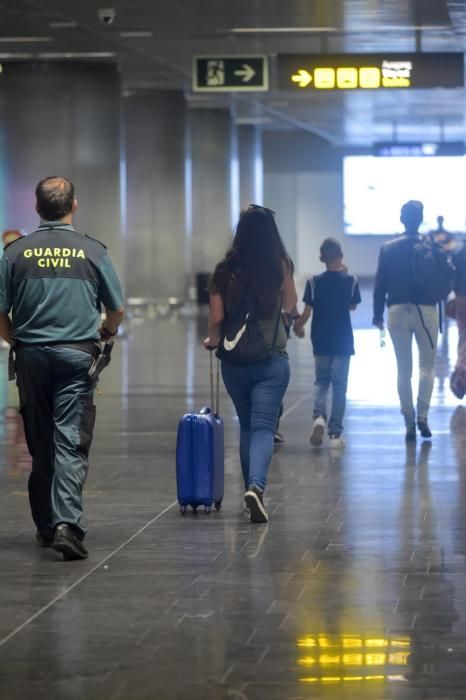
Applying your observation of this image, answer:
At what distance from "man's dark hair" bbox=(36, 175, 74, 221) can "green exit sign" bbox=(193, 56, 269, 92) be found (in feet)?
43.3

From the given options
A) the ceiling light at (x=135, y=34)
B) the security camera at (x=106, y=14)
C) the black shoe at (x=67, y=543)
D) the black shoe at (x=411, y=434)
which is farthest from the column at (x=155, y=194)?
the black shoe at (x=67, y=543)

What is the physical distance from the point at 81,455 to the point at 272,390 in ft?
4.58

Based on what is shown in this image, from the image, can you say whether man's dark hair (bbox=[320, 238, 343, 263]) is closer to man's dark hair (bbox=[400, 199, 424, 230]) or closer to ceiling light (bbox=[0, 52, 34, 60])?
man's dark hair (bbox=[400, 199, 424, 230])

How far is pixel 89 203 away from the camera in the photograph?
26.5m

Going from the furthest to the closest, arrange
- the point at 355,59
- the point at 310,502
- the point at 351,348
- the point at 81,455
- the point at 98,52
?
1. the point at 98,52
2. the point at 355,59
3. the point at 351,348
4. the point at 310,502
5. the point at 81,455

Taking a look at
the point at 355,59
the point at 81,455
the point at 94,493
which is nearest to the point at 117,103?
the point at 355,59

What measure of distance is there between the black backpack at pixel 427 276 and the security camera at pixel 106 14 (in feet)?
28.6

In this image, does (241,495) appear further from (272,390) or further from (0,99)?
(0,99)

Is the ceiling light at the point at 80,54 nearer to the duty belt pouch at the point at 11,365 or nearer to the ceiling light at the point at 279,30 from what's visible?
the ceiling light at the point at 279,30

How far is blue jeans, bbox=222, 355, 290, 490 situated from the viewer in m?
8.03

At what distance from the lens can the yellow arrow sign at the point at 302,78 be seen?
1980 centimetres

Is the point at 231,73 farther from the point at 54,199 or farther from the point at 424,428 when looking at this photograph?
the point at 54,199

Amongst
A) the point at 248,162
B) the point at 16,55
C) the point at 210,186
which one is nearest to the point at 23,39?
the point at 16,55

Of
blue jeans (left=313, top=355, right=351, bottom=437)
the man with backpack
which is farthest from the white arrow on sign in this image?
blue jeans (left=313, top=355, right=351, bottom=437)
